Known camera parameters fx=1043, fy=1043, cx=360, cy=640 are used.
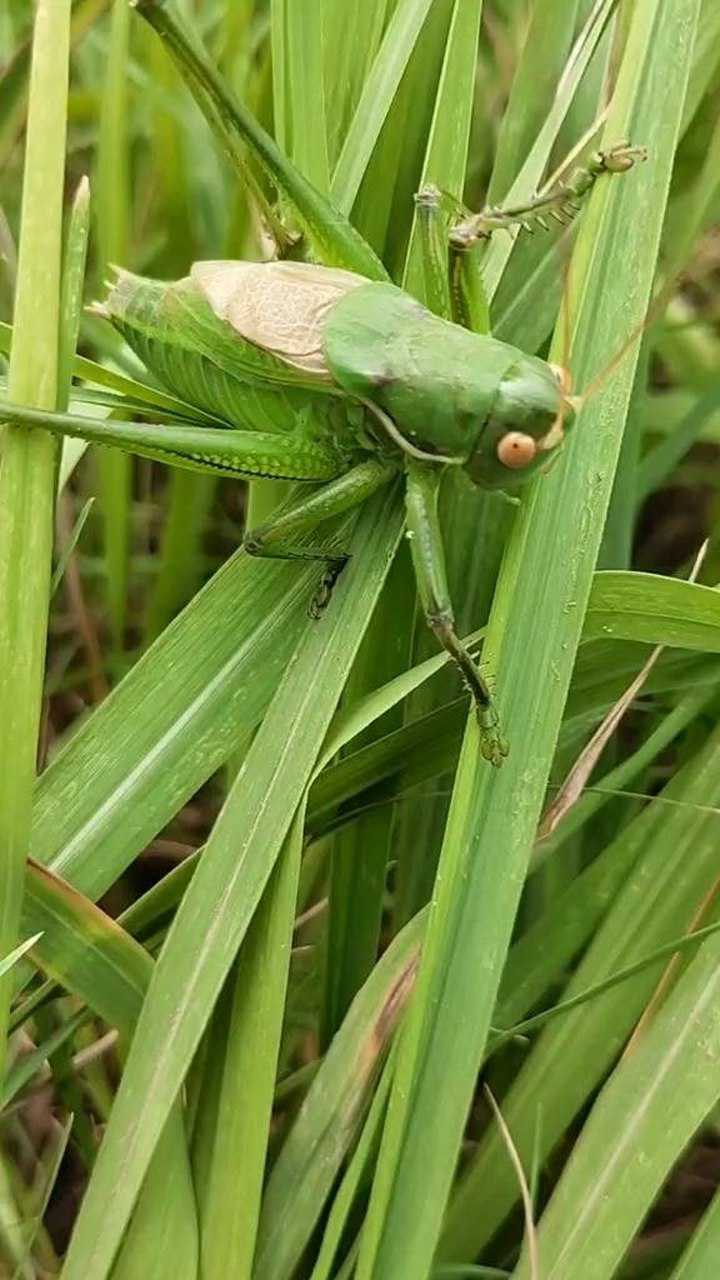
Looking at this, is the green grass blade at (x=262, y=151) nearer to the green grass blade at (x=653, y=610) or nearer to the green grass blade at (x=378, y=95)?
the green grass blade at (x=378, y=95)

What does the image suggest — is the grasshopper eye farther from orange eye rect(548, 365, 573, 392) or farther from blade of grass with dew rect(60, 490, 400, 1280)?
blade of grass with dew rect(60, 490, 400, 1280)

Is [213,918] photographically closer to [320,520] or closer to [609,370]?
[320,520]

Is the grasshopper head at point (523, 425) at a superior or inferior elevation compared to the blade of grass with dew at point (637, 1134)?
superior

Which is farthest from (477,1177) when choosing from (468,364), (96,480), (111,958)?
(96,480)

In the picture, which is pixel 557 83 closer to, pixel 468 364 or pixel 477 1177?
pixel 468 364

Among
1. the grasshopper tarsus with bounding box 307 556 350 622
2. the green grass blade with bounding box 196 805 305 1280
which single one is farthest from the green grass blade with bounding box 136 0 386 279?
the green grass blade with bounding box 196 805 305 1280

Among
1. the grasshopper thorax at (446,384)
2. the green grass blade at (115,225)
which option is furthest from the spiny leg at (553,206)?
the green grass blade at (115,225)

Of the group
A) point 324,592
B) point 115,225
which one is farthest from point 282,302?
point 115,225
